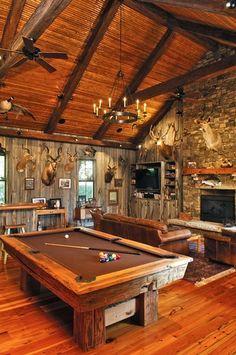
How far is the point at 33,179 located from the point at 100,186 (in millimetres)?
2580

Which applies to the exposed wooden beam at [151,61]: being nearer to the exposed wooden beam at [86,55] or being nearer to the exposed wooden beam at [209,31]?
the exposed wooden beam at [209,31]

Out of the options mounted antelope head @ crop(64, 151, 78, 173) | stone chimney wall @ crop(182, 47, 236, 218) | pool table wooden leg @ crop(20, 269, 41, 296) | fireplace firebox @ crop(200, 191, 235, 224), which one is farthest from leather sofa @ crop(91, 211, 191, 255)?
mounted antelope head @ crop(64, 151, 78, 173)

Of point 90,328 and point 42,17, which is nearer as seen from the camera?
point 90,328

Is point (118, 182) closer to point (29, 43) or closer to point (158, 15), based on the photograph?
point (158, 15)

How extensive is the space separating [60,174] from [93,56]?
4013mm

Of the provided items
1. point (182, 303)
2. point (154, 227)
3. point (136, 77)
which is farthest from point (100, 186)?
point (182, 303)

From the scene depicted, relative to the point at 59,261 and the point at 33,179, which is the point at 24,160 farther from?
the point at 59,261

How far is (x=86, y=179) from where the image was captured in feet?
32.6

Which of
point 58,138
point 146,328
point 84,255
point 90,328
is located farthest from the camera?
point 58,138

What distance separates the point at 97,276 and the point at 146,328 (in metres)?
1.12

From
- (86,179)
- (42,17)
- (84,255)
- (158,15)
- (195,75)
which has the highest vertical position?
(158,15)

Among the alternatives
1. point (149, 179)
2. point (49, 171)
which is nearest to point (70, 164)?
point (49, 171)

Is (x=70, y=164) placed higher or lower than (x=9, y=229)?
higher

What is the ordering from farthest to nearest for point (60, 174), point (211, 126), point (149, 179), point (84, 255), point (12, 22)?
point (149, 179), point (60, 174), point (211, 126), point (12, 22), point (84, 255)
